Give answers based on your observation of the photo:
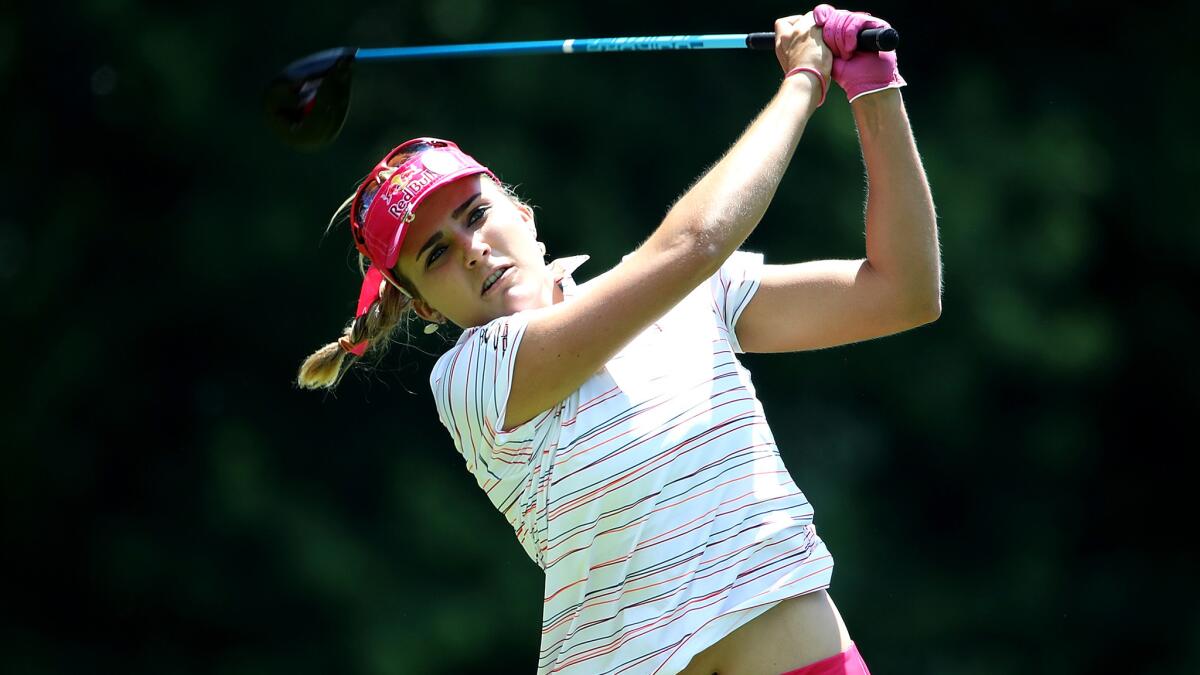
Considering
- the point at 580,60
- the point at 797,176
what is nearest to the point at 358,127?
the point at 580,60

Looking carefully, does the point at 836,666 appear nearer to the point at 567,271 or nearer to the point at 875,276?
the point at 875,276

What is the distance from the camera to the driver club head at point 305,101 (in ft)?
8.79

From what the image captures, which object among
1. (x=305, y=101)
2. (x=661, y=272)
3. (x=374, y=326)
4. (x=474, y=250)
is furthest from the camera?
(x=305, y=101)

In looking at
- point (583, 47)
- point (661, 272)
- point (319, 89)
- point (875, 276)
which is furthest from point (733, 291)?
point (319, 89)

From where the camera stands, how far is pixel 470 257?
2256 mm

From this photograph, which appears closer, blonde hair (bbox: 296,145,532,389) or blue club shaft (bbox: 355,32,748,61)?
blue club shaft (bbox: 355,32,748,61)

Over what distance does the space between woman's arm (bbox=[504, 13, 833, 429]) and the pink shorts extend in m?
0.46

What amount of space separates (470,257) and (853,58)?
587 millimetres

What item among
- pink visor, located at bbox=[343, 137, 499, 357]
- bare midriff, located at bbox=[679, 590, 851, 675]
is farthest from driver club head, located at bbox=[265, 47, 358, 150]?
bare midriff, located at bbox=[679, 590, 851, 675]

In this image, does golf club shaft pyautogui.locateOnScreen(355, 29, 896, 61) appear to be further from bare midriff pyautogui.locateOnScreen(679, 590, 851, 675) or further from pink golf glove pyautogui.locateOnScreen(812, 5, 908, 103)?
bare midriff pyautogui.locateOnScreen(679, 590, 851, 675)

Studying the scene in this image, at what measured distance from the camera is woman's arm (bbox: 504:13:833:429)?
2010 mm

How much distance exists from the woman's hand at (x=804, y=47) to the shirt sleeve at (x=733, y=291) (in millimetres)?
281

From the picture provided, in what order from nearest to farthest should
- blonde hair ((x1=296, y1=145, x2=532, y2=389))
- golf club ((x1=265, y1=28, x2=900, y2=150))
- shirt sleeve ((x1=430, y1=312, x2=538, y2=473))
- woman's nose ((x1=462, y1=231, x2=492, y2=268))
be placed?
shirt sleeve ((x1=430, y1=312, x2=538, y2=473)) → woman's nose ((x1=462, y1=231, x2=492, y2=268)) → blonde hair ((x1=296, y1=145, x2=532, y2=389)) → golf club ((x1=265, y1=28, x2=900, y2=150))

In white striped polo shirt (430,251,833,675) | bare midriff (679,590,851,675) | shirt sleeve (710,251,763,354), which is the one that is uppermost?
shirt sleeve (710,251,763,354)
